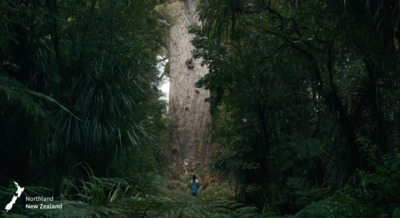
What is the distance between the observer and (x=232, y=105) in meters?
6.85

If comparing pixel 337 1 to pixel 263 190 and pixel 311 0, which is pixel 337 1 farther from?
pixel 263 190

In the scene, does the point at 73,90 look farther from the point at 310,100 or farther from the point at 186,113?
the point at 186,113

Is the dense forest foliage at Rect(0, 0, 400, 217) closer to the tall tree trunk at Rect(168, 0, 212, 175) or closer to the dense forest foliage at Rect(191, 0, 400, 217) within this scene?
the dense forest foliage at Rect(191, 0, 400, 217)

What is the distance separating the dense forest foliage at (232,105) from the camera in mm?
3789

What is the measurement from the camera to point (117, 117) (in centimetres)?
565

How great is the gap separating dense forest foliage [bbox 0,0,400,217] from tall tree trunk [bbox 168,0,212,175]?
9.26 ft

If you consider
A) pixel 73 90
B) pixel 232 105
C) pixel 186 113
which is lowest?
pixel 73 90

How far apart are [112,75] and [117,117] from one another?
2.03ft

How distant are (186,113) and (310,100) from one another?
474cm

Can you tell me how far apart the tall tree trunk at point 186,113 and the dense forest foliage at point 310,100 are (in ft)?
8.76

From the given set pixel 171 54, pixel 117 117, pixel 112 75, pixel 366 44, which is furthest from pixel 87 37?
pixel 171 54

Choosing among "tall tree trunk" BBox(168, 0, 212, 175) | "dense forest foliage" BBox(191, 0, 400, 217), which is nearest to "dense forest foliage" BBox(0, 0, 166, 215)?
"dense forest foliage" BBox(191, 0, 400, 217)

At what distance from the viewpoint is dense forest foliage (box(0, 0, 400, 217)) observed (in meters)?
3.79

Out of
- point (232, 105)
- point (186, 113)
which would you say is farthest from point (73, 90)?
point (186, 113)
